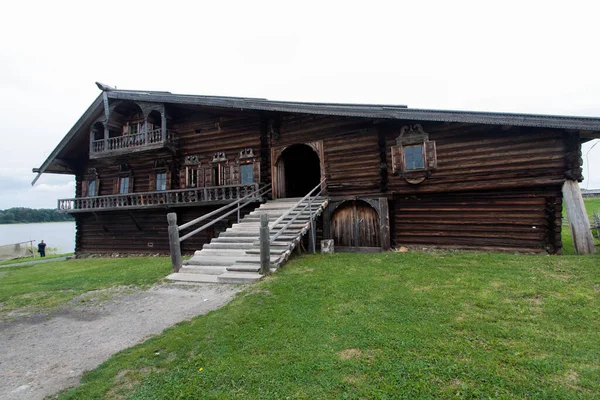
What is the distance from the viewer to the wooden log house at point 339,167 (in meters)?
10.0

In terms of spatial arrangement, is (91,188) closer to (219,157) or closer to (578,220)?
(219,157)

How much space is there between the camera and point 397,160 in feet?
39.2

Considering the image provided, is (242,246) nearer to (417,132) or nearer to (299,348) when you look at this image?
(299,348)

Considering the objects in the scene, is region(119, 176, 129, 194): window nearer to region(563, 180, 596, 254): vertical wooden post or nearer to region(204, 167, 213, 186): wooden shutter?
region(204, 167, 213, 186): wooden shutter

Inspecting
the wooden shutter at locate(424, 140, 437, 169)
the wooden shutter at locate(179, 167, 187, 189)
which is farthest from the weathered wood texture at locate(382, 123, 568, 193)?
the wooden shutter at locate(179, 167, 187, 189)

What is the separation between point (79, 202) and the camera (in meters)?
18.8

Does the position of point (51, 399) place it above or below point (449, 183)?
below

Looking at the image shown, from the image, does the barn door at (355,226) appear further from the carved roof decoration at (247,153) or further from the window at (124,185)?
the window at (124,185)

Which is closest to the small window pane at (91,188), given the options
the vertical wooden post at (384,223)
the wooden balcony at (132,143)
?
the wooden balcony at (132,143)

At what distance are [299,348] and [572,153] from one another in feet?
36.6

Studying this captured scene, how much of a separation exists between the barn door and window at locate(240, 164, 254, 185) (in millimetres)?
4981

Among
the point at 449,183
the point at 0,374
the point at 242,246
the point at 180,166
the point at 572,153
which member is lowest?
Result: the point at 0,374

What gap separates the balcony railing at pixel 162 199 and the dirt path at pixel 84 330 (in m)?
7.39

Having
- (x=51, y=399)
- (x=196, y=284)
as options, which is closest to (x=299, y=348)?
(x=51, y=399)
